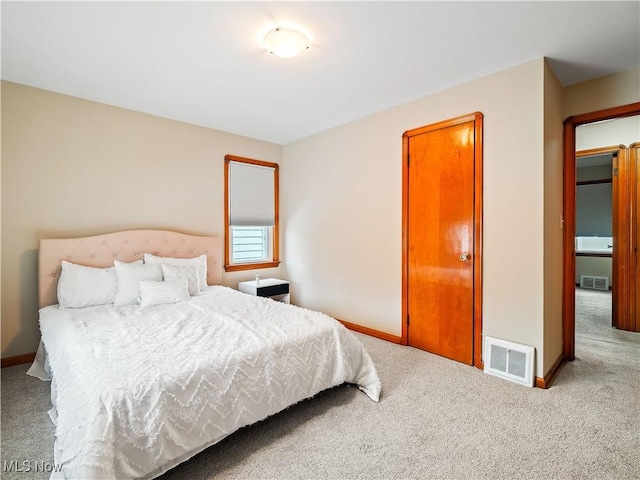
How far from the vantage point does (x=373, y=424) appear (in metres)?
2.02

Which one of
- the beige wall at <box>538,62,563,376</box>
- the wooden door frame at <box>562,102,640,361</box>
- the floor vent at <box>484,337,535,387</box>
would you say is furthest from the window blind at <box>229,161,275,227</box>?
the wooden door frame at <box>562,102,640,361</box>

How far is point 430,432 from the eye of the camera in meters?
1.95

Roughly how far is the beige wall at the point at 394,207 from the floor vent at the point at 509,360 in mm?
70

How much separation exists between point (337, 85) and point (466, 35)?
44.2 inches

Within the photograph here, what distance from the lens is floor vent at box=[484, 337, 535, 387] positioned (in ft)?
8.16

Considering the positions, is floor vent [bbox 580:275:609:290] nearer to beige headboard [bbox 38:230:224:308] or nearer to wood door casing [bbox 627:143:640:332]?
wood door casing [bbox 627:143:640:332]

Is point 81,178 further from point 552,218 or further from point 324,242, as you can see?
point 552,218

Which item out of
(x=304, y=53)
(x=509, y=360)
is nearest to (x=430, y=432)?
(x=509, y=360)

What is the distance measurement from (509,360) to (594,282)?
214 inches

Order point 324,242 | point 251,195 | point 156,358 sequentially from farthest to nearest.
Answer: point 251,195 → point 324,242 → point 156,358

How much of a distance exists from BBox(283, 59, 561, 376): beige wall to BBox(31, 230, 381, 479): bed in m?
Result: 1.31

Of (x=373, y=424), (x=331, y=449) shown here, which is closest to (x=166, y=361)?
(x=331, y=449)

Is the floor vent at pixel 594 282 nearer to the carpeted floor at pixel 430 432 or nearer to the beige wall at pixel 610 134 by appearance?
the beige wall at pixel 610 134

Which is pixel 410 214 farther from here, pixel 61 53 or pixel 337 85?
pixel 61 53
